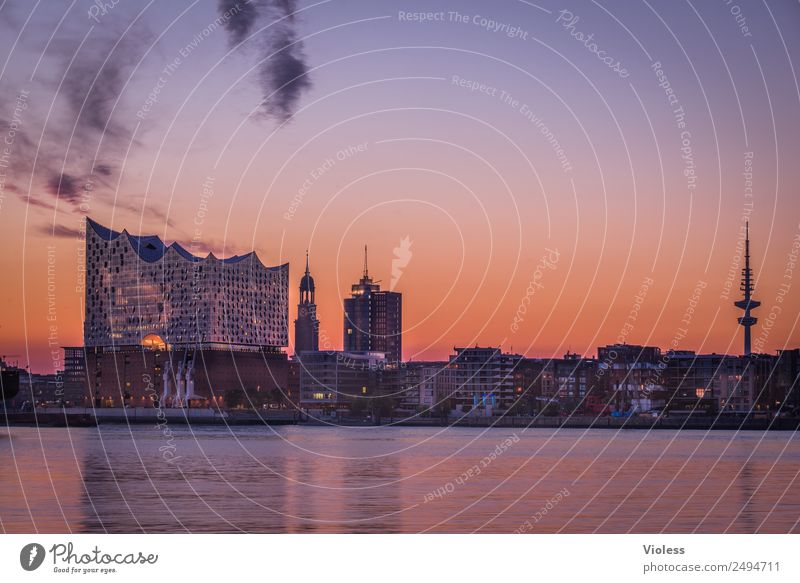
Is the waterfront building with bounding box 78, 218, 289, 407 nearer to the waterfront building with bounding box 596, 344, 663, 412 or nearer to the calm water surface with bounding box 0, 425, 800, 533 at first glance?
the waterfront building with bounding box 596, 344, 663, 412

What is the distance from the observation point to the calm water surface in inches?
1194

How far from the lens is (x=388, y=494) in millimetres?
40531

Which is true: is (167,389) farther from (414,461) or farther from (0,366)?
(414,461)

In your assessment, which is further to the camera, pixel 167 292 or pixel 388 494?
pixel 167 292

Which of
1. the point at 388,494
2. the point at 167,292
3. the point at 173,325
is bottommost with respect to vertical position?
the point at 388,494

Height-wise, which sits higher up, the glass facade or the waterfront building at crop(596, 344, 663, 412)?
the glass facade

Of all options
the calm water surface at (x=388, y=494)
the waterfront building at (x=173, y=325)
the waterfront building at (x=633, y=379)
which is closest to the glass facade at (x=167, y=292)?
the waterfront building at (x=173, y=325)

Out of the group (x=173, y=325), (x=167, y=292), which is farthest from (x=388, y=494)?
(x=173, y=325)

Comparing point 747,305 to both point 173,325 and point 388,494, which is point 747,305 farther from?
point 388,494

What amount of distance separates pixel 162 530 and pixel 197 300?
16417 cm

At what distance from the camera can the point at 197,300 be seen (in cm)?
18962

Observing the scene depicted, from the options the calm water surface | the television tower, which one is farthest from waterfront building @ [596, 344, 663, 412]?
the calm water surface
